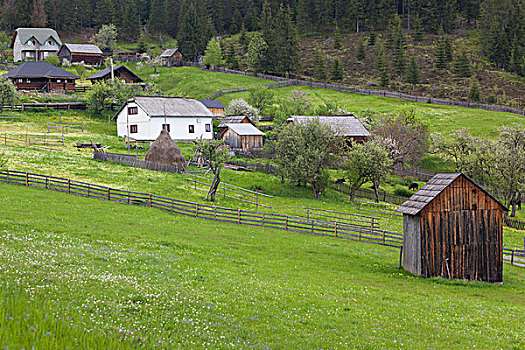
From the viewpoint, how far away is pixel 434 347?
39.2ft

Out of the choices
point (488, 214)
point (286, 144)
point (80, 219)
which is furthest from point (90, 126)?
point (488, 214)

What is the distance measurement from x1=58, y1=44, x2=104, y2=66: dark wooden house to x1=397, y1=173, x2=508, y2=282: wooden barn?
11677 centimetres

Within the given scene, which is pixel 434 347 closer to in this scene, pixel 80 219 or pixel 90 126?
pixel 80 219

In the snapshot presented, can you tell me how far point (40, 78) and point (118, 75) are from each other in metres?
15.5

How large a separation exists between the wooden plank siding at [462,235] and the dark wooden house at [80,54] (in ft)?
386

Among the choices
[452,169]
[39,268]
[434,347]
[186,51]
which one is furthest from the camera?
[186,51]

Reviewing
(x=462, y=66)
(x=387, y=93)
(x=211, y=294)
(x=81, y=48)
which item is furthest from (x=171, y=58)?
(x=211, y=294)

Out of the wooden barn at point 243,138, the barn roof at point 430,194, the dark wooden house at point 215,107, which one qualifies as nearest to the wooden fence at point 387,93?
the dark wooden house at point 215,107

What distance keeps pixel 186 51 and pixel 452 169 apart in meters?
93.2

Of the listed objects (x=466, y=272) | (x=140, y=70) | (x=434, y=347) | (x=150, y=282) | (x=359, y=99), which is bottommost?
(x=466, y=272)

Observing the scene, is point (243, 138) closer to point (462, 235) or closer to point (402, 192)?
point (402, 192)

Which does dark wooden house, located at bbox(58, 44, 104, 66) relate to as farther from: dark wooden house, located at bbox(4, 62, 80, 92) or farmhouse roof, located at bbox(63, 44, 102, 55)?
dark wooden house, located at bbox(4, 62, 80, 92)

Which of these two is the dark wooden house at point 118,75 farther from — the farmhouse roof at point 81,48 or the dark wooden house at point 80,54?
the farmhouse roof at point 81,48

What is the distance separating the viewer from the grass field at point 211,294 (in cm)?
895
